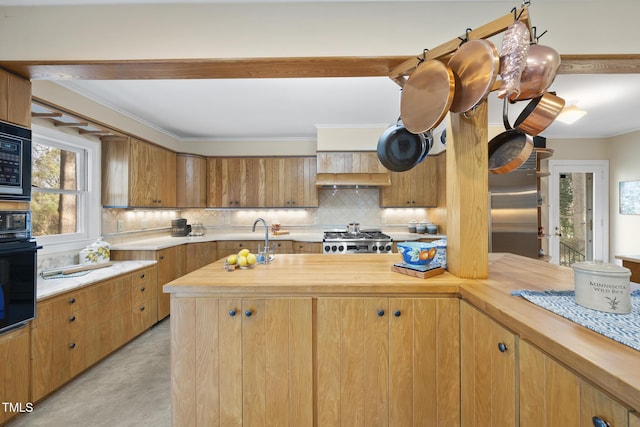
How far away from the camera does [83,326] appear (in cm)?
228

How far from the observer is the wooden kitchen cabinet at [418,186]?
458 cm

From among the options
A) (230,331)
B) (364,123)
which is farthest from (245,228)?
(230,331)

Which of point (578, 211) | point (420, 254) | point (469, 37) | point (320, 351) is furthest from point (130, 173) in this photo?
point (578, 211)

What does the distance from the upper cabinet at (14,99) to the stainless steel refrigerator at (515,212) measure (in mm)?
4579

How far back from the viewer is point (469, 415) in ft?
4.40

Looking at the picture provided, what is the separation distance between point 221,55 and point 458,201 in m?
1.67

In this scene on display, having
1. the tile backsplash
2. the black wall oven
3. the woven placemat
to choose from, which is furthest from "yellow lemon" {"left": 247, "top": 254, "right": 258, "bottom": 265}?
the tile backsplash

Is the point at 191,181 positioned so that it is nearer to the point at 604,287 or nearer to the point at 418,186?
the point at 418,186

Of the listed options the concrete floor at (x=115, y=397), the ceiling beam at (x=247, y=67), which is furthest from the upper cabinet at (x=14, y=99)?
the concrete floor at (x=115, y=397)

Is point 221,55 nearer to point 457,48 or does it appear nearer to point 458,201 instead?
point 457,48

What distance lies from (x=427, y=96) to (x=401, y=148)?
613 mm

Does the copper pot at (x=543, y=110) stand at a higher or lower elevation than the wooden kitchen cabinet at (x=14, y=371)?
higher

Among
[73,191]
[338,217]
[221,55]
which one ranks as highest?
[221,55]

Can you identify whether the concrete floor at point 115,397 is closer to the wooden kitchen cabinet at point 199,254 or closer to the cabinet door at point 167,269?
the cabinet door at point 167,269
